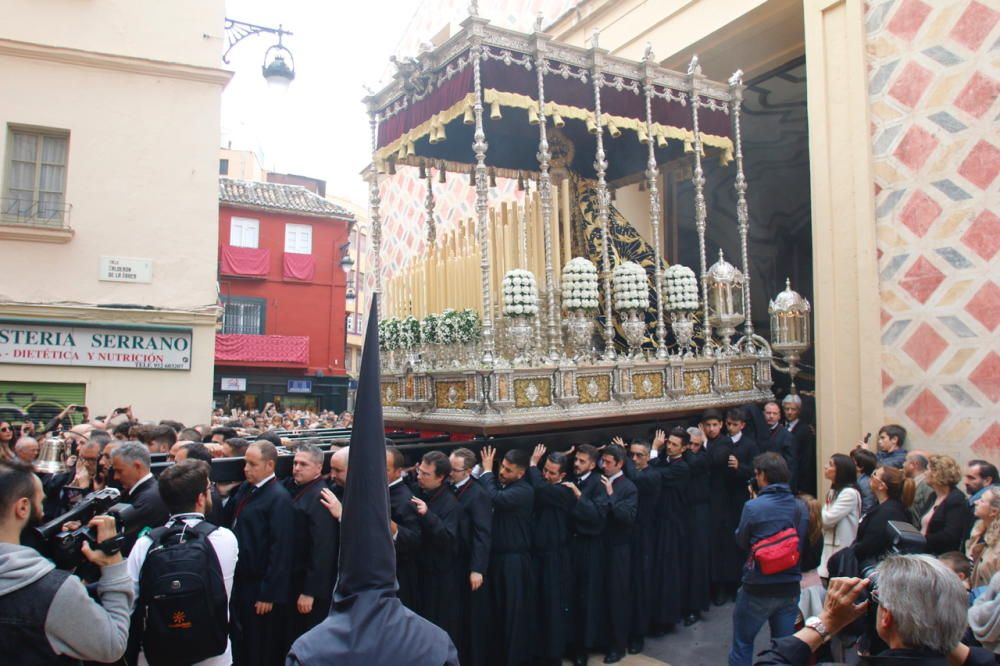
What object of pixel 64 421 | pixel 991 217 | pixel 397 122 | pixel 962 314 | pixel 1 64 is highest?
pixel 1 64

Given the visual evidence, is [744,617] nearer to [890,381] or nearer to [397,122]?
[890,381]

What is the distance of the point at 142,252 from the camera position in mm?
11289

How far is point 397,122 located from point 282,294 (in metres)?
19.1

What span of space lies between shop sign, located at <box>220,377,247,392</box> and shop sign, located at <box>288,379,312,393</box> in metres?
1.55

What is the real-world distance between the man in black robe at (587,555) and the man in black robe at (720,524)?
1777mm

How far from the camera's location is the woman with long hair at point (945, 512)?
4.79 metres

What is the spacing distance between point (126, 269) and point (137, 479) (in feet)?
25.5

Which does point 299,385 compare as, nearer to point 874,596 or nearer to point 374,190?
point 374,190

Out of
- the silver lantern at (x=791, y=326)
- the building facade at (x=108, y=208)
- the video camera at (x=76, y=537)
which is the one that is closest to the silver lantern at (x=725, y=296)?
the silver lantern at (x=791, y=326)

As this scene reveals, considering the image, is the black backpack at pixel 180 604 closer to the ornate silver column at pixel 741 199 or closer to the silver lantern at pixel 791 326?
the ornate silver column at pixel 741 199

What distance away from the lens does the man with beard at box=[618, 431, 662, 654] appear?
6.37 meters

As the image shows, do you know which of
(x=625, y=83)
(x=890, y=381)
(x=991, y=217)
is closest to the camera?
(x=991, y=217)

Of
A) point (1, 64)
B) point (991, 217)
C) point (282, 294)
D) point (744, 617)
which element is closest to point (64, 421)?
point (1, 64)

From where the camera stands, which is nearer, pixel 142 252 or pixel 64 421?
pixel 64 421
